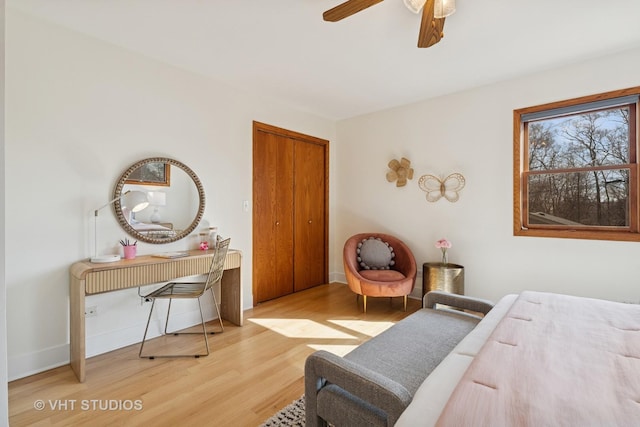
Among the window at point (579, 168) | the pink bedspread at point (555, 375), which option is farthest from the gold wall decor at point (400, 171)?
the pink bedspread at point (555, 375)

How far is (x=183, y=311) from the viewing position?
9.30 feet

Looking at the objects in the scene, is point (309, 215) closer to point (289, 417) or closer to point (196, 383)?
point (196, 383)

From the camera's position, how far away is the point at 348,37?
7.47 feet

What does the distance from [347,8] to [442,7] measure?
0.53 meters

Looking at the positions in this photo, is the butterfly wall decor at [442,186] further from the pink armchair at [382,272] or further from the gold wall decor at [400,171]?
the pink armchair at [382,272]

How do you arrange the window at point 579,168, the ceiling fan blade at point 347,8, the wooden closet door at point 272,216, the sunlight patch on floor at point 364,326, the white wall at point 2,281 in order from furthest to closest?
the wooden closet door at point 272,216, the sunlight patch on floor at point 364,326, the window at point 579,168, the ceiling fan blade at point 347,8, the white wall at point 2,281

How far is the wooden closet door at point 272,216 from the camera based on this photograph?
357 cm

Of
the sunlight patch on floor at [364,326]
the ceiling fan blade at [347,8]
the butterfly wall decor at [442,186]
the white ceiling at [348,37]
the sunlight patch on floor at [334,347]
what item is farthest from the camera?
the butterfly wall decor at [442,186]

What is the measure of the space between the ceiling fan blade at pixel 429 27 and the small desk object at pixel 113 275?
234 centimetres

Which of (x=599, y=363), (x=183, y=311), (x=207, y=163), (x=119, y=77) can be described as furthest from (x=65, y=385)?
(x=599, y=363)

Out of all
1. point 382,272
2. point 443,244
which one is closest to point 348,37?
point 443,244

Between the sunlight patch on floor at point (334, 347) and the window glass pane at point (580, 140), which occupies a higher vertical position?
the window glass pane at point (580, 140)

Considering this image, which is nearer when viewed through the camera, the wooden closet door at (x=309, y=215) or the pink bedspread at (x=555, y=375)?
the pink bedspread at (x=555, y=375)

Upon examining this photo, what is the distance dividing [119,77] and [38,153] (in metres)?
0.85
